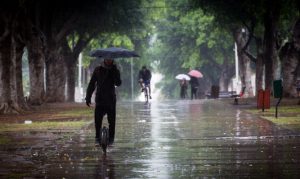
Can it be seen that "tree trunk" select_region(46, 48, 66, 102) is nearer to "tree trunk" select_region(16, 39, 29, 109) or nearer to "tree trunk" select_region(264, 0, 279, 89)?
"tree trunk" select_region(16, 39, 29, 109)

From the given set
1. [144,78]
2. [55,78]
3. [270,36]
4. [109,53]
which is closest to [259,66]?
[270,36]

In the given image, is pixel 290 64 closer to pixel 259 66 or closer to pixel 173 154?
pixel 259 66

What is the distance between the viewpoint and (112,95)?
14.4 metres

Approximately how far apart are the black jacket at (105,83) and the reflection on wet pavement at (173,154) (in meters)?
1.01

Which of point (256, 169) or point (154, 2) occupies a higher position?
point (154, 2)

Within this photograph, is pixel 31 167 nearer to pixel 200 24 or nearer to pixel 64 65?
pixel 64 65

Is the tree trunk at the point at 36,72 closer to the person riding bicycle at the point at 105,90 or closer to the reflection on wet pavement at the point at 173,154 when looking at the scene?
the reflection on wet pavement at the point at 173,154

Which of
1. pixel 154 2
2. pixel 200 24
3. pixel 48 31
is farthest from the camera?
pixel 200 24

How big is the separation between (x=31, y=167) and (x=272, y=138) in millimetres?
6310

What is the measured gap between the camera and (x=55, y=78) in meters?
41.8

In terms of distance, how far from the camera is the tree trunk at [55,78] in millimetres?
41562

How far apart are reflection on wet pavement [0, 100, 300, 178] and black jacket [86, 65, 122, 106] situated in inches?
39.9

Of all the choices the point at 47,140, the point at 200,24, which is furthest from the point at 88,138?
the point at 200,24

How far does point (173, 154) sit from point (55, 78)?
29.2 m
